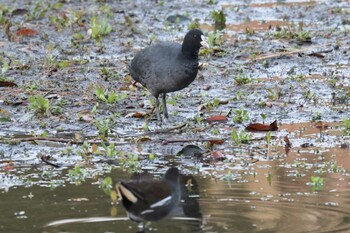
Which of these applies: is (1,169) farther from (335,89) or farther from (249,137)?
(335,89)

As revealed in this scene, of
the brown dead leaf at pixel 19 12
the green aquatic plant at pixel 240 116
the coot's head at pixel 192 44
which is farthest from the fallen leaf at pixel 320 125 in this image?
the brown dead leaf at pixel 19 12

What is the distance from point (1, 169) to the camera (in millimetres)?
9117

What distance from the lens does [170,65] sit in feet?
35.5

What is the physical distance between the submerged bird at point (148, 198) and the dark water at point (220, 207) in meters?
0.24

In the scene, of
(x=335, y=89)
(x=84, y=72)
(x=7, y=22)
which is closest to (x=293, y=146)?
(x=335, y=89)

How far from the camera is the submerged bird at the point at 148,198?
6699mm

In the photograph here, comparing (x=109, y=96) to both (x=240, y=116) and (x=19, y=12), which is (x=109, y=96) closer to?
(x=240, y=116)

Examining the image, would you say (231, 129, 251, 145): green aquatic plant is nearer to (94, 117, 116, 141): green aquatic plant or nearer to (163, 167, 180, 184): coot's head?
(94, 117, 116, 141): green aquatic plant

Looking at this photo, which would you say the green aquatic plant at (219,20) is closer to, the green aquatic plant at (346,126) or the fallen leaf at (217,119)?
the fallen leaf at (217,119)

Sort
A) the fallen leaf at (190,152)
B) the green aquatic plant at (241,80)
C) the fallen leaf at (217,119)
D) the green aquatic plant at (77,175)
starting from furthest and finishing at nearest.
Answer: the green aquatic plant at (241,80) < the fallen leaf at (217,119) < the fallen leaf at (190,152) < the green aquatic plant at (77,175)

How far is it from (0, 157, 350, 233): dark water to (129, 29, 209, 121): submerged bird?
6.86ft

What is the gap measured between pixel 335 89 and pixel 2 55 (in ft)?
14.4

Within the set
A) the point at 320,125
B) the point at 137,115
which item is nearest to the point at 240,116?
the point at 320,125

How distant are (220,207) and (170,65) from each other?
3.17 m
